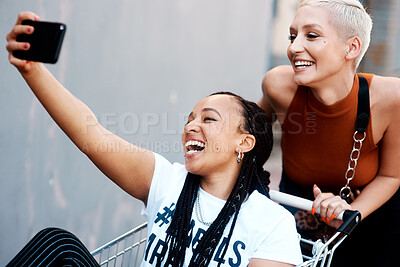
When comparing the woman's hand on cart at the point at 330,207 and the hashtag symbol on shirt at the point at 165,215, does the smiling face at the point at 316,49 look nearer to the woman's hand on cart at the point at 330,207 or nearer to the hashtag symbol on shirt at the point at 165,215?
the woman's hand on cart at the point at 330,207

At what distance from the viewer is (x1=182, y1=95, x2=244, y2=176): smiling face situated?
2.27 m

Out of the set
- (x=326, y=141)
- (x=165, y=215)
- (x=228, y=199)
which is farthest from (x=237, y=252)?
(x=326, y=141)

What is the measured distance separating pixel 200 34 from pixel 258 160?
203cm

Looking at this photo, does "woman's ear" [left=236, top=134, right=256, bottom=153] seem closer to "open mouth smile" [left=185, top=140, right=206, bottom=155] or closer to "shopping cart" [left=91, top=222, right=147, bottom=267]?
"open mouth smile" [left=185, top=140, right=206, bottom=155]

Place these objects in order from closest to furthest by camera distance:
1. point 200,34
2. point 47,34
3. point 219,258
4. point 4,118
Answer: point 47,34
point 219,258
point 4,118
point 200,34

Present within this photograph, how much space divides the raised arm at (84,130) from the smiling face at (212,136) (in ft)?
0.65

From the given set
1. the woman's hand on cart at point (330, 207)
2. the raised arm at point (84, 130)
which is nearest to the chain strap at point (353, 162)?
the woman's hand on cart at point (330, 207)

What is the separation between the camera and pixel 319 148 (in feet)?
8.28

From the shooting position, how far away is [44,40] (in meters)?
1.66

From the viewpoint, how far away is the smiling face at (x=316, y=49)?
2.31m

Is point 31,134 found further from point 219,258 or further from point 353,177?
point 353,177

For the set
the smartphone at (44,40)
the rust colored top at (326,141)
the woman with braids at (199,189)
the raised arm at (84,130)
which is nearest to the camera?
the smartphone at (44,40)

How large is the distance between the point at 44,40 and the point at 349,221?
135 cm

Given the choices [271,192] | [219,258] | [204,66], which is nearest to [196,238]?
[219,258]
